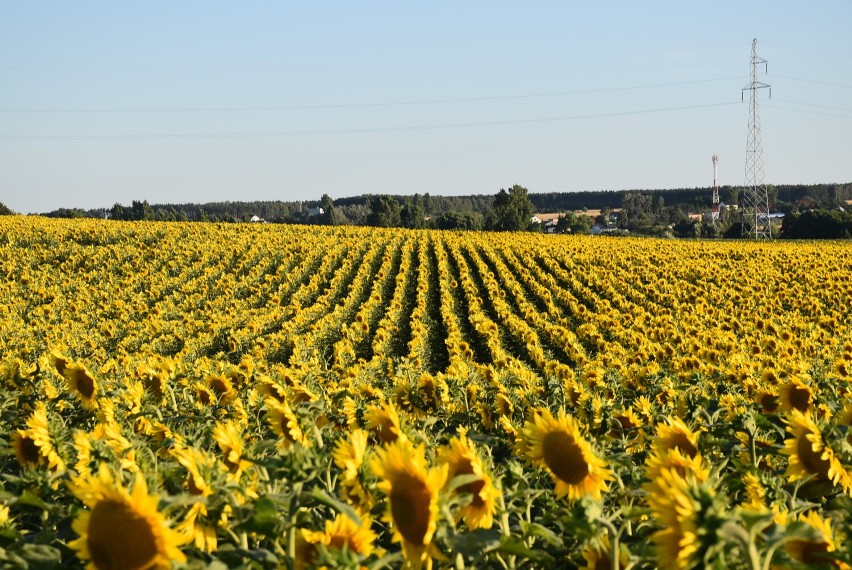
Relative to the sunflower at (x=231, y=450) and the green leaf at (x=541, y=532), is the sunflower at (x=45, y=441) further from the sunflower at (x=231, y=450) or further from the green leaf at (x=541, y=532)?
the green leaf at (x=541, y=532)

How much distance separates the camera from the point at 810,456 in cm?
312

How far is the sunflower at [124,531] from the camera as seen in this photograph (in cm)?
181

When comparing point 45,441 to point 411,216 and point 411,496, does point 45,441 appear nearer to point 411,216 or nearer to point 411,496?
point 411,496

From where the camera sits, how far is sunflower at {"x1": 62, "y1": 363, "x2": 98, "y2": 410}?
223 inches

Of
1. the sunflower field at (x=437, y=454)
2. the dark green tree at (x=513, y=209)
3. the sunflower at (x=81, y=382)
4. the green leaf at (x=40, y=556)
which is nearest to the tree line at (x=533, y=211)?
the dark green tree at (x=513, y=209)

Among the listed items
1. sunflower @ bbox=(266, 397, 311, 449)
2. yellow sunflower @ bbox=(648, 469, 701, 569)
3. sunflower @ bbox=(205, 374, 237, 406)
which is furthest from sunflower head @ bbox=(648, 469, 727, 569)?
sunflower @ bbox=(205, 374, 237, 406)

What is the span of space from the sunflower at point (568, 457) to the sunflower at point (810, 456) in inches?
33.8

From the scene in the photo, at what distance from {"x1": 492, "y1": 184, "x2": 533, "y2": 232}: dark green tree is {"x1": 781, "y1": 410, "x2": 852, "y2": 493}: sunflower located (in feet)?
281

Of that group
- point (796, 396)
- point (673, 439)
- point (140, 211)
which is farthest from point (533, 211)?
point (673, 439)

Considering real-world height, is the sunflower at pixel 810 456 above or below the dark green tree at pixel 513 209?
below

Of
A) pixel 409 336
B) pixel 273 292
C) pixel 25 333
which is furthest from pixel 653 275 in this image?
pixel 25 333

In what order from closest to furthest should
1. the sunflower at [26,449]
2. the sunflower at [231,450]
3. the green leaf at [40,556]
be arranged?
1. the green leaf at [40,556]
2. the sunflower at [231,450]
3. the sunflower at [26,449]

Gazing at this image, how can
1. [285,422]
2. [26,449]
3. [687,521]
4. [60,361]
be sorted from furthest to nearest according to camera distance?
[60,361] → [26,449] → [285,422] → [687,521]

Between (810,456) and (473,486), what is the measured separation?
1.56 metres
